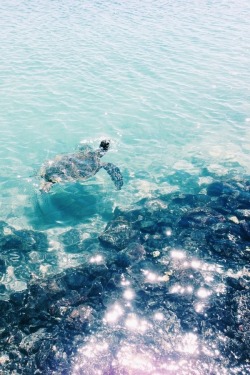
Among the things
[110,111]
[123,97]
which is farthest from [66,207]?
[123,97]

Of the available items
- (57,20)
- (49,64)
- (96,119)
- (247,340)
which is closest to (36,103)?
(96,119)

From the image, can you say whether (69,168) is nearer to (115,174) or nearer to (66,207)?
(66,207)

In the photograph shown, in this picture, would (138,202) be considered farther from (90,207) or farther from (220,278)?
(220,278)

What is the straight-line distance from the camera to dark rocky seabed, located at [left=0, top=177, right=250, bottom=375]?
6.98 metres

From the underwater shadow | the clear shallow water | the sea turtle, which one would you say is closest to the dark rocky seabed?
the underwater shadow

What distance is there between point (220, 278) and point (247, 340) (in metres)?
2.10

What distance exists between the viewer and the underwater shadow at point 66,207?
527 inches

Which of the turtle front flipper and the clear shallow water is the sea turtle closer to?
the turtle front flipper

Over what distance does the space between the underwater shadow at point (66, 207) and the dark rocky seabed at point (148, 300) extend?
4.38 ft

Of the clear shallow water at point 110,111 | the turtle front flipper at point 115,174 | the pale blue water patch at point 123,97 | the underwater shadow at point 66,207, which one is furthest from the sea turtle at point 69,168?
the pale blue water patch at point 123,97

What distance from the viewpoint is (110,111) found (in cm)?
2128

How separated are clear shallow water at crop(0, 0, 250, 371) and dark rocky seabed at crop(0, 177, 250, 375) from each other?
193 centimetres

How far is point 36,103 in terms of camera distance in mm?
21547

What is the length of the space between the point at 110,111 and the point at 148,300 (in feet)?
51.9
